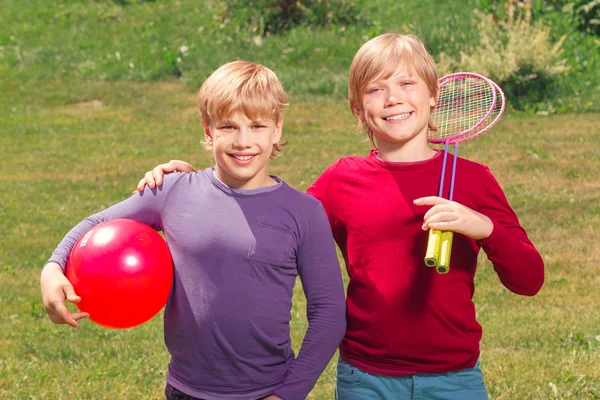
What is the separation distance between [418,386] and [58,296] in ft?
4.15

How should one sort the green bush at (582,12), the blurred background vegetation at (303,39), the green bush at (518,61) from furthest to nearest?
the green bush at (582,12), the blurred background vegetation at (303,39), the green bush at (518,61)

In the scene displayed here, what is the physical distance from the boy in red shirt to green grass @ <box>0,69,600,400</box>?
2.17m

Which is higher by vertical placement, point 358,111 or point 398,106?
point 398,106

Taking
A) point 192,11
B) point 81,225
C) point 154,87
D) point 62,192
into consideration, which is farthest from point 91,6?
point 81,225

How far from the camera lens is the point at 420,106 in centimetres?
350

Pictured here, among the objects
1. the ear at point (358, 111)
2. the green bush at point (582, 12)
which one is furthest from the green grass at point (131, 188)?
the green bush at point (582, 12)

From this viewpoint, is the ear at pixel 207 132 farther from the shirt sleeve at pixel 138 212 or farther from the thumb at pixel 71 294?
the thumb at pixel 71 294

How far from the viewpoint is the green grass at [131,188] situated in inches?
232

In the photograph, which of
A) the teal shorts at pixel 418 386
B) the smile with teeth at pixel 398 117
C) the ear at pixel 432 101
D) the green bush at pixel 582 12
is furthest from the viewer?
the green bush at pixel 582 12

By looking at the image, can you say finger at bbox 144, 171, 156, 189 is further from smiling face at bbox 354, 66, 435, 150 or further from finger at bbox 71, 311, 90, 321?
smiling face at bbox 354, 66, 435, 150

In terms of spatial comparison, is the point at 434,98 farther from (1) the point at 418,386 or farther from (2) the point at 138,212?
(2) the point at 138,212

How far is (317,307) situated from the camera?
10.6ft

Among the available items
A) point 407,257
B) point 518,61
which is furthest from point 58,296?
point 518,61

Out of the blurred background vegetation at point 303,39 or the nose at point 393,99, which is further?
the blurred background vegetation at point 303,39
